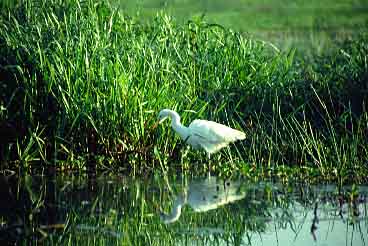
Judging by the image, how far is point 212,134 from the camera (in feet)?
31.8

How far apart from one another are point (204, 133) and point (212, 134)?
Result: 8cm

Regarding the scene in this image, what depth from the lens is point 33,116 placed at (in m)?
10.2

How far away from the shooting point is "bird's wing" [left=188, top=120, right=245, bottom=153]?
970 cm

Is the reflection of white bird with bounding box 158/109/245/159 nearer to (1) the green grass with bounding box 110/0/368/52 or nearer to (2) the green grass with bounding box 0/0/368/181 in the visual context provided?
(2) the green grass with bounding box 0/0/368/181

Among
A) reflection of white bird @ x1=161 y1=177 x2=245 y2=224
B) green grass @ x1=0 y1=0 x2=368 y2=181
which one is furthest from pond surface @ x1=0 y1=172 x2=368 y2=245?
green grass @ x1=0 y1=0 x2=368 y2=181

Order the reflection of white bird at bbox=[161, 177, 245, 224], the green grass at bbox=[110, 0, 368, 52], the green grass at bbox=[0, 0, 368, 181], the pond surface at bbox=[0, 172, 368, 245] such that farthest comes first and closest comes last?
the green grass at bbox=[110, 0, 368, 52] → the green grass at bbox=[0, 0, 368, 181] → the reflection of white bird at bbox=[161, 177, 245, 224] → the pond surface at bbox=[0, 172, 368, 245]

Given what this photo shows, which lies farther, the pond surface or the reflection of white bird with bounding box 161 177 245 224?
the reflection of white bird with bounding box 161 177 245 224

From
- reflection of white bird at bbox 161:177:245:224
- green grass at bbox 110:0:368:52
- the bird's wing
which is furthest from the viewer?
green grass at bbox 110:0:368:52

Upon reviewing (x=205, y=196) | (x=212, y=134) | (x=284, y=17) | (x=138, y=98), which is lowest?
(x=284, y=17)

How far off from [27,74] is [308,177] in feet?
10.5

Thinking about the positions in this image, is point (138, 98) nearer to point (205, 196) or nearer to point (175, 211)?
point (205, 196)

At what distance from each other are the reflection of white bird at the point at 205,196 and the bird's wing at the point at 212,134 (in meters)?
0.43

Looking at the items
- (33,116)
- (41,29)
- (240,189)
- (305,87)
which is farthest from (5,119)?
(305,87)

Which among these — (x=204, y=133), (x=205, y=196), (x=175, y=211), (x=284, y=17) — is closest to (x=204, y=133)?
(x=204, y=133)
